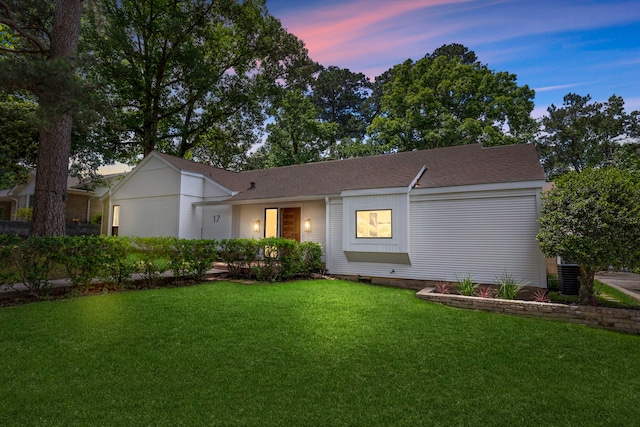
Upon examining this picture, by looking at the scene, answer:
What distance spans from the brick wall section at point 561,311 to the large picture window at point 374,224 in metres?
2.81

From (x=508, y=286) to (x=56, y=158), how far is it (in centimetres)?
1181

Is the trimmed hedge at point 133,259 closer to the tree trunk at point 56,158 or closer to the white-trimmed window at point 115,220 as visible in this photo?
the tree trunk at point 56,158

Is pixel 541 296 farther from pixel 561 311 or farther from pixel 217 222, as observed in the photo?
pixel 217 222

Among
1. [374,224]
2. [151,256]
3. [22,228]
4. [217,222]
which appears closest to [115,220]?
[22,228]

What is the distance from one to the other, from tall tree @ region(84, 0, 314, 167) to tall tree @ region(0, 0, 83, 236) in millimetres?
7624

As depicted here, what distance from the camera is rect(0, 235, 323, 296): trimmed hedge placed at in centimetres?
626

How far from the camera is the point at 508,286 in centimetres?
716

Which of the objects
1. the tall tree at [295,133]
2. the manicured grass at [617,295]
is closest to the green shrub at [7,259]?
the manicured grass at [617,295]

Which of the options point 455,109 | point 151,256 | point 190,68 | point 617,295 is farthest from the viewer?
point 455,109

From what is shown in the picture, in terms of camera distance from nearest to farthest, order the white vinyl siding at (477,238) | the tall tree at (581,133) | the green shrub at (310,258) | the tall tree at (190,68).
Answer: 1. the white vinyl siding at (477,238)
2. the green shrub at (310,258)
3. the tall tree at (190,68)
4. the tall tree at (581,133)

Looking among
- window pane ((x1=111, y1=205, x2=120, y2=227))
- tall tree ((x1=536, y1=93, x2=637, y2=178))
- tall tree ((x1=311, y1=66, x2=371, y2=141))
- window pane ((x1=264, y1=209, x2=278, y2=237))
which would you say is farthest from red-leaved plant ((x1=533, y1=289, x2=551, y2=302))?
tall tree ((x1=311, y1=66, x2=371, y2=141))

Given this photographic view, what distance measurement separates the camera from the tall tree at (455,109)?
2022 centimetres

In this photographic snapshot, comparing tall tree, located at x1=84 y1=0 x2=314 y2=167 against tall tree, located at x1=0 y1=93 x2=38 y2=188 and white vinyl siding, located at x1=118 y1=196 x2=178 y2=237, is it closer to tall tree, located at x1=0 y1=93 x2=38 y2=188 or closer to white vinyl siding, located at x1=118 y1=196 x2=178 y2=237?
tall tree, located at x1=0 y1=93 x2=38 y2=188

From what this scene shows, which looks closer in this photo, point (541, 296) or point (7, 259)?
point (7, 259)
